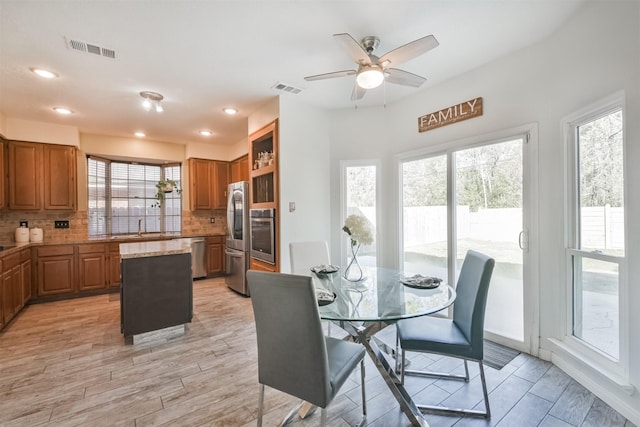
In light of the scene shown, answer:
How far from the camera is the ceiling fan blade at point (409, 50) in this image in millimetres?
1845

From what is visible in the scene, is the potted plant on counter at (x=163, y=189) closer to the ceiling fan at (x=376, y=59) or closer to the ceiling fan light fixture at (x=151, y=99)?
the ceiling fan light fixture at (x=151, y=99)

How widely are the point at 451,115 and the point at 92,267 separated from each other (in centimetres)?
567

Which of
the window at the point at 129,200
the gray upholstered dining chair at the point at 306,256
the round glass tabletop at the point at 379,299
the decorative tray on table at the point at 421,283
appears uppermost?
the window at the point at 129,200

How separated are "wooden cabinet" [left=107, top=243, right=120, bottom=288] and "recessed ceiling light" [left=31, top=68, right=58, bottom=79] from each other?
2638 millimetres

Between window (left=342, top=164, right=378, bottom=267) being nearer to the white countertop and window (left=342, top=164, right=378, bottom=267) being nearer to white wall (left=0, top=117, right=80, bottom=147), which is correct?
the white countertop

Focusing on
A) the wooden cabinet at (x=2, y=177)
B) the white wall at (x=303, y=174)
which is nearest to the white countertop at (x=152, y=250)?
the white wall at (x=303, y=174)

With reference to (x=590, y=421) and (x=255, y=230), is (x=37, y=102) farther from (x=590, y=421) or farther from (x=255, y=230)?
(x=590, y=421)

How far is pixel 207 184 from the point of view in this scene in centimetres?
579

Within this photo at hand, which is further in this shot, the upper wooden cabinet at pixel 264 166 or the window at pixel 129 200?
the window at pixel 129 200

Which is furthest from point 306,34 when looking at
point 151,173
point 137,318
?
point 151,173

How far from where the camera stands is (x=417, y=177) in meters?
3.58

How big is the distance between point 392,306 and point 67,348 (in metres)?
3.21

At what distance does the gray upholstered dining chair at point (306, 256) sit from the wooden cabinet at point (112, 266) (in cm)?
356

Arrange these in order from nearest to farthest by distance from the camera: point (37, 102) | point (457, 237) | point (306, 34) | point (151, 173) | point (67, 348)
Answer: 1. point (306, 34)
2. point (67, 348)
3. point (457, 237)
4. point (37, 102)
5. point (151, 173)
